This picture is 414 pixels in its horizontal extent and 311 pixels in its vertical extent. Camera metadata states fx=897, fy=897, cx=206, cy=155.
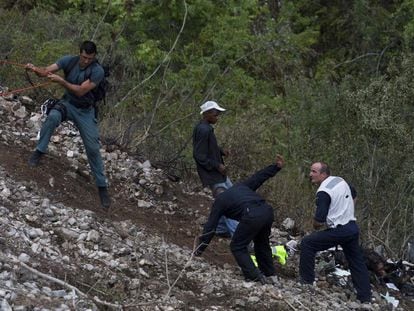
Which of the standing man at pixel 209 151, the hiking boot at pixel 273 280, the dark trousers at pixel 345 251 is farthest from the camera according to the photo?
the standing man at pixel 209 151

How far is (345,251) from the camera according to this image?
9.95 meters

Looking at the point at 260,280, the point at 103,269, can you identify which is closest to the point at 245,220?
the point at 260,280

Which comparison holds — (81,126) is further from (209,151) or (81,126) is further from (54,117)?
(209,151)

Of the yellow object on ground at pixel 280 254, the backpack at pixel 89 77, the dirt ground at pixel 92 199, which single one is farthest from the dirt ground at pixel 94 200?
the backpack at pixel 89 77

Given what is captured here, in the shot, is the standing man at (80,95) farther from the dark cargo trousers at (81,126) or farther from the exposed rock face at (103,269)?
the exposed rock face at (103,269)

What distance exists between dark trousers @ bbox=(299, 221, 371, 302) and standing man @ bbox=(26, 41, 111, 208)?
2533 mm

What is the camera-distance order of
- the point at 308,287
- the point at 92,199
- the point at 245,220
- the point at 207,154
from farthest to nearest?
the point at 92,199 → the point at 207,154 → the point at 308,287 → the point at 245,220

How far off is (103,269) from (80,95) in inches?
81.1

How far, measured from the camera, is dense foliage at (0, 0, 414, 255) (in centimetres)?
1404

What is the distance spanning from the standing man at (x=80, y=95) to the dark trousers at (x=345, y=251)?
99.7 inches

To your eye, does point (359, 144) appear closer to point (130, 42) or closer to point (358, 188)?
point (358, 188)

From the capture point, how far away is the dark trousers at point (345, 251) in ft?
31.8

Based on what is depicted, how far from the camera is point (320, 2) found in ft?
86.2

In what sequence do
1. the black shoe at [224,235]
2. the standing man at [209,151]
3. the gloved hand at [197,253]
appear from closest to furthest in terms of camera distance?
1. the gloved hand at [197,253]
2. the standing man at [209,151]
3. the black shoe at [224,235]
